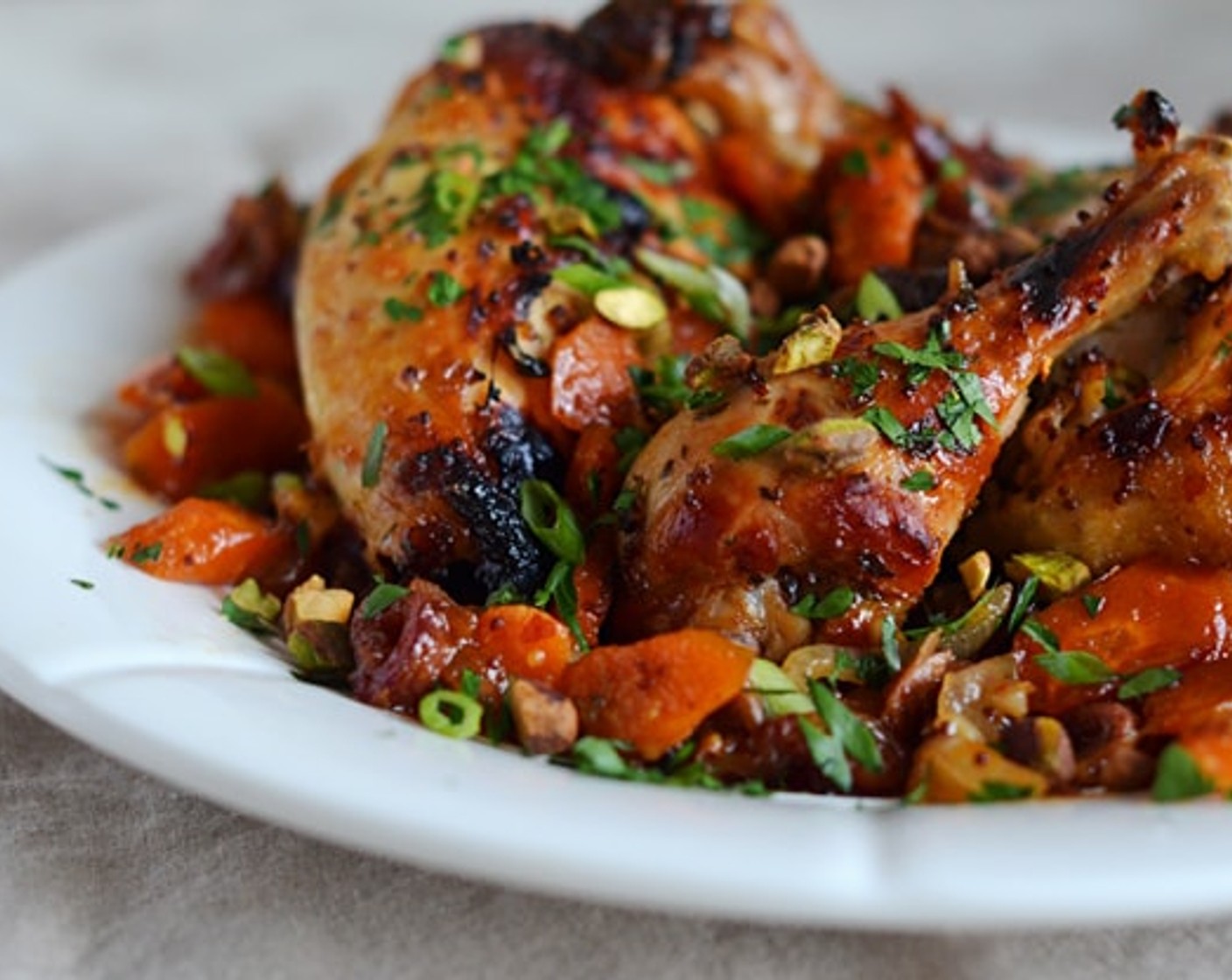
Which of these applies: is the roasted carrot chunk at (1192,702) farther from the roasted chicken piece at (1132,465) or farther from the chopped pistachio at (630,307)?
the chopped pistachio at (630,307)

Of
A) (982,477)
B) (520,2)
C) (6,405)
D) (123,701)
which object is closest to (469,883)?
(123,701)

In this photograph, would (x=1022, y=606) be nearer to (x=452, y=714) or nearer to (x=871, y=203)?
(x=452, y=714)

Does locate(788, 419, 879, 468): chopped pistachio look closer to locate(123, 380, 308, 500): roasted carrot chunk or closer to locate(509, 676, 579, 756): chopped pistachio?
locate(509, 676, 579, 756): chopped pistachio

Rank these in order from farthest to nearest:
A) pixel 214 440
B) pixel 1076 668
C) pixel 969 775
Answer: pixel 214 440 < pixel 1076 668 < pixel 969 775

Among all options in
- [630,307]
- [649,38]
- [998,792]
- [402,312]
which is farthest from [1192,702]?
[649,38]

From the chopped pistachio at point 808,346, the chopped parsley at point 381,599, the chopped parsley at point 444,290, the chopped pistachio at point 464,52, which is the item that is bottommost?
the chopped parsley at point 381,599

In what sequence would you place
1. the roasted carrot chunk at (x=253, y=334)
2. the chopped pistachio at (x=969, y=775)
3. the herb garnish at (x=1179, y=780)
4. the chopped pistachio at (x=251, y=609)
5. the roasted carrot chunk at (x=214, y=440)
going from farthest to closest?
the roasted carrot chunk at (x=253, y=334) → the roasted carrot chunk at (x=214, y=440) → the chopped pistachio at (x=251, y=609) → the chopped pistachio at (x=969, y=775) → the herb garnish at (x=1179, y=780)

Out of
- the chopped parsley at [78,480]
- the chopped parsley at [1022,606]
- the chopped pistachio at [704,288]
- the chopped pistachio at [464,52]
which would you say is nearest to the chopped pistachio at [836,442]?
the chopped parsley at [1022,606]
